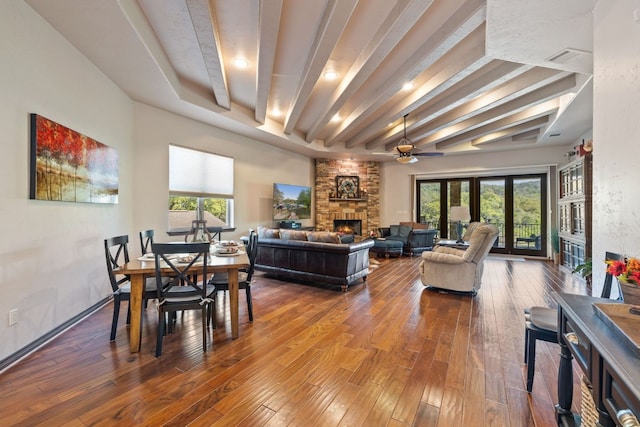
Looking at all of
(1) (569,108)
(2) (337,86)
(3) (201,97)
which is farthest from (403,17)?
(1) (569,108)

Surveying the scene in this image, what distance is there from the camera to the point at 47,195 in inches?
107

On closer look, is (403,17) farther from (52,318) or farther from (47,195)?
(52,318)

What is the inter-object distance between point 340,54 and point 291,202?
457 centimetres

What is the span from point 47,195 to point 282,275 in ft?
10.5

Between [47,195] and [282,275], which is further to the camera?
[282,275]

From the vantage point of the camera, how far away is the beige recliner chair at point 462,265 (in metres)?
3.94

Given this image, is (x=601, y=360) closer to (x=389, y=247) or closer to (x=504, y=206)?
(x=389, y=247)

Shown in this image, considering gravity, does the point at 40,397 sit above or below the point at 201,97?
below

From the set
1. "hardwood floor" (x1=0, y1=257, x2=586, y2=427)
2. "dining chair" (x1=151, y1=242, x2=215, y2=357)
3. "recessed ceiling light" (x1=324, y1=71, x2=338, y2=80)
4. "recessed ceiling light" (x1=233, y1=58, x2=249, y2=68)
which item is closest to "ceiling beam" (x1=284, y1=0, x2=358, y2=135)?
"recessed ceiling light" (x1=324, y1=71, x2=338, y2=80)

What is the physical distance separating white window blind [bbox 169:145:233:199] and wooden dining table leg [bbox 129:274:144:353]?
307 cm

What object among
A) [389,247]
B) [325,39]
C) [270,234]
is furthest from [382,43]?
[389,247]

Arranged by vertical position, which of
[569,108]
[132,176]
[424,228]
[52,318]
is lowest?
[52,318]

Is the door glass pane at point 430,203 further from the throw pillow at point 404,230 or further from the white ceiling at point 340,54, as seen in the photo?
the white ceiling at point 340,54

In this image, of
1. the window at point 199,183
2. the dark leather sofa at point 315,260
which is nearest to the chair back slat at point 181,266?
the dark leather sofa at point 315,260
